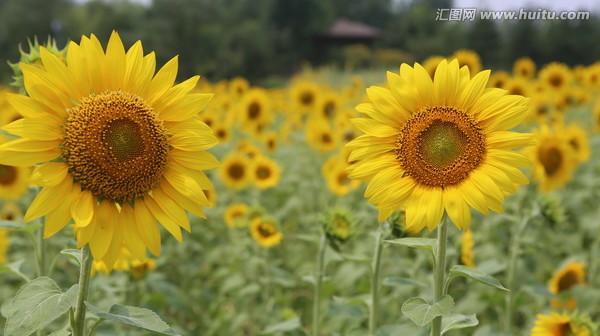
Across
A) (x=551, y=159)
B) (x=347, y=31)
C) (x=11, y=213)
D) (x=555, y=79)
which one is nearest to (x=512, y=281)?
(x=551, y=159)

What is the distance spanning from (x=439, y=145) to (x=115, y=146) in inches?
34.9

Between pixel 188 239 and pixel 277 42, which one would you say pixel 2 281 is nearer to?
pixel 188 239

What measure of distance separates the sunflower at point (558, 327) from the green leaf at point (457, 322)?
535 mm

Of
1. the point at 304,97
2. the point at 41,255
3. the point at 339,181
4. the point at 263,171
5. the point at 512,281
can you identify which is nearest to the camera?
the point at 41,255

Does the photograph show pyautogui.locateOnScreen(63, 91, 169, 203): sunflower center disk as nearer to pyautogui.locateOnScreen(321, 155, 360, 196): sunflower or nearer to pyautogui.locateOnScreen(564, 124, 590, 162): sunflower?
pyautogui.locateOnScreen(321, 155, 360, 196): sunflower

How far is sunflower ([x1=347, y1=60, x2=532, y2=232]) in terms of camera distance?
1.86 metres

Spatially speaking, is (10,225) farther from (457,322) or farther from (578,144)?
(578,144)

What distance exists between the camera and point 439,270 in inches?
76.6

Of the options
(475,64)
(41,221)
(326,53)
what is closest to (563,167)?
(475,64)

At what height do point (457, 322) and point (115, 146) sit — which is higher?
point (115, 146)

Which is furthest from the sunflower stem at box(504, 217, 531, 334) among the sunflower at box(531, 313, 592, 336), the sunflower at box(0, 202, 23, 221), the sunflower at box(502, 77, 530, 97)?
the sunflower at box(502, 77, 530, 97)

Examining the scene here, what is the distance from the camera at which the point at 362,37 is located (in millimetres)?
59312

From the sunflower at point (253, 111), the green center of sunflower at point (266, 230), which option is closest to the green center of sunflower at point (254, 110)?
the sunflower at point (253, 111)

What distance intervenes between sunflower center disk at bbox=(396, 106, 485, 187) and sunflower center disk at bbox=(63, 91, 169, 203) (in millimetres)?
680
